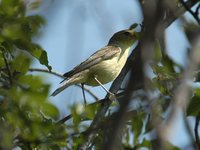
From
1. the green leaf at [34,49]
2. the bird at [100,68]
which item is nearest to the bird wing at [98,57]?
the bird at [100,68]

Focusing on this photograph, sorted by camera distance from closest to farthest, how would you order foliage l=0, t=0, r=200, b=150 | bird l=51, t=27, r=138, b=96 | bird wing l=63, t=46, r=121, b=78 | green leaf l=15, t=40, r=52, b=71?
foliage l=0, t=0, r=200, b=150
green leaf l=15, t=40, r=52, b=71
bird l=51, t=27, r=138, b=96
bird wing l=63, t=46, r=121, b=78

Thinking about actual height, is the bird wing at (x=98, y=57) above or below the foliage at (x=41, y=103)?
above

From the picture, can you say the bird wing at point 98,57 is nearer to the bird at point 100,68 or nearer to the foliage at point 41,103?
the bird at point 100,68

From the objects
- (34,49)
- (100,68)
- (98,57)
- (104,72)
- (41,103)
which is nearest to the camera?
(41,103)

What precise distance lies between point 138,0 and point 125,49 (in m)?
5.42

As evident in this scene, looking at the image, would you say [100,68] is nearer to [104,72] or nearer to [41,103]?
[104,72]

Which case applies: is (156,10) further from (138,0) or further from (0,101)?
(0,101)

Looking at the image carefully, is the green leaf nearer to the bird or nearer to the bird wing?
the bird

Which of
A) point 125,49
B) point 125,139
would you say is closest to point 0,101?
point 125,139

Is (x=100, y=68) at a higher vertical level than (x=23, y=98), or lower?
higher

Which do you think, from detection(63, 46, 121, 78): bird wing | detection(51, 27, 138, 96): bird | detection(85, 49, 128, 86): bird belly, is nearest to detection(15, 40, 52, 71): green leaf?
detection(51, 27, 138, 96): bird

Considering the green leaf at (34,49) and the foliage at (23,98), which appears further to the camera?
the green leaf at (34,49)

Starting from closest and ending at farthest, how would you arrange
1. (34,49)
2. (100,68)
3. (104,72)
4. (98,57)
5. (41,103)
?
(41,103) < (34,49) < (104,72) < (100,68) < (98,57)

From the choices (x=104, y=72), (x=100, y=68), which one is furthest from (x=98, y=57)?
(x=104, y=72)
